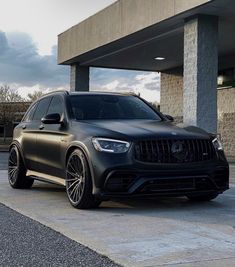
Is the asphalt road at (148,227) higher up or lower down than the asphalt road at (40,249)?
higher up

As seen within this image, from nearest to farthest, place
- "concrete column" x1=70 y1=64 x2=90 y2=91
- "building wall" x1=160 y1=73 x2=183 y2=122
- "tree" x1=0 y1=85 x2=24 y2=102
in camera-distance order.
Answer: "concrete column" x1=70 y1=64 x2=90 y2=91 < "building wall" x1=160 y1=73 x2=183 y2=122 < "tree" x1=0 y1=85 x2=24 y2=102

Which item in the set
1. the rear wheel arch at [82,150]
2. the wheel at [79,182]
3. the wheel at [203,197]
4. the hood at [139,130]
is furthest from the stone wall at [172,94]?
the wheel at [79,182]

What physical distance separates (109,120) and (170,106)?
791 inches

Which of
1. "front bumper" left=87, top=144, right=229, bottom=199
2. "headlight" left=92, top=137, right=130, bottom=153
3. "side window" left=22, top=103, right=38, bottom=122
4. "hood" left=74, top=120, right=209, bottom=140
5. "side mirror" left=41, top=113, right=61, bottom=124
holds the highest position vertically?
"side window" left=22, top=103, right=38, bottom=122

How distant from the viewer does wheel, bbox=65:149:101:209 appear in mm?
7320

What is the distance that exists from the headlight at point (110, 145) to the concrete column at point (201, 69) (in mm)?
8608

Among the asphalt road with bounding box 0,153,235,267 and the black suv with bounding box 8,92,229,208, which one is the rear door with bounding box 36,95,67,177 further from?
the asphalt road with bounding box 0,153,235,267

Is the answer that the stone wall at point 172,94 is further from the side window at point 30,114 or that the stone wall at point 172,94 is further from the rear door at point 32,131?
the rear door at point 32,131

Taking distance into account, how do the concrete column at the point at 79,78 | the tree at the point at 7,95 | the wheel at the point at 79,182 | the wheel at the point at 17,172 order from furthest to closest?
the tree at the point at 7,95, the concrete column at the point at 79,78, the wheel at the point at 17,172, the wheel at the point at 79,182

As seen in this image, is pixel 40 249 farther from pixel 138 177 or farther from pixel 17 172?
pixel 17 172

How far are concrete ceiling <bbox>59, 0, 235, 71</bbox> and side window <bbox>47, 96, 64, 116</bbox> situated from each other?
6392 millimetres

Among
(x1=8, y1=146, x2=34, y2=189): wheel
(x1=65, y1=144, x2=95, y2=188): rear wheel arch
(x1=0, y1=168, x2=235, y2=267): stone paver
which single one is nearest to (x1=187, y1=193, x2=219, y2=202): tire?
(x1=0, y1=168, x2=235, y2=267): stone paver

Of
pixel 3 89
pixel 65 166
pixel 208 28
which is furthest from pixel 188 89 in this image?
pixel 3 89

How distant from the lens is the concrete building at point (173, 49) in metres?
15.5
